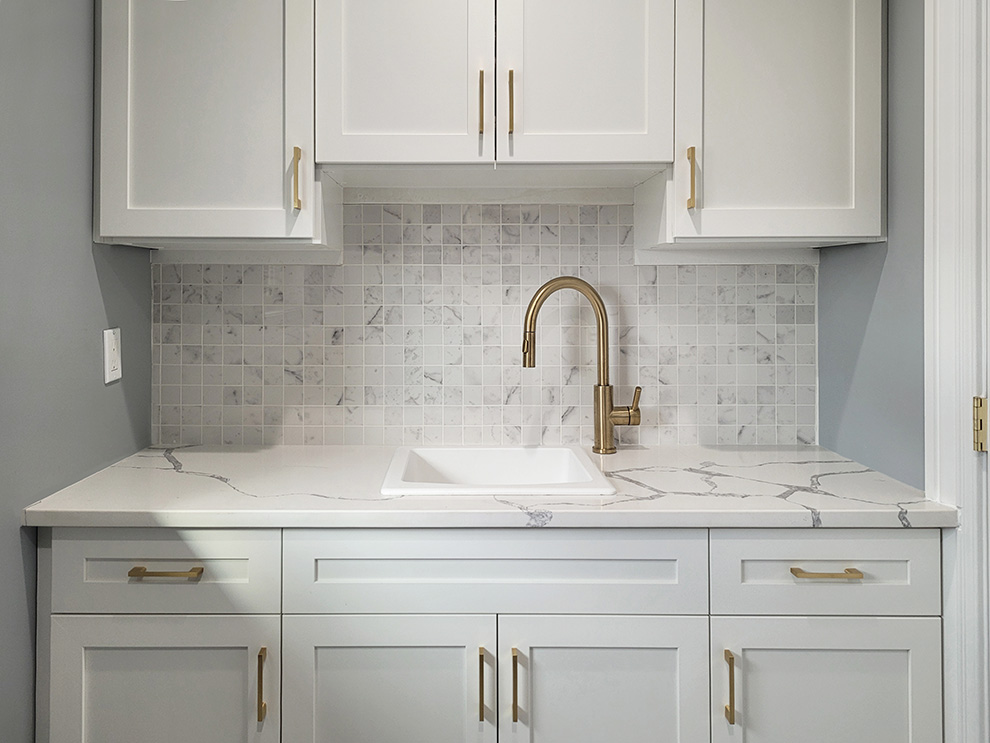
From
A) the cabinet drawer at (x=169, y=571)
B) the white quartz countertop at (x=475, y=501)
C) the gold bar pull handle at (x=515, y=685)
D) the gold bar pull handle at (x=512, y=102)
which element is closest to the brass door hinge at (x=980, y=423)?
the white quartz countertop at (x=475, y=501)

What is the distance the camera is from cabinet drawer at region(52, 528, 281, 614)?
1.46 metres

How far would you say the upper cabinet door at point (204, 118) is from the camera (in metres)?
1.66

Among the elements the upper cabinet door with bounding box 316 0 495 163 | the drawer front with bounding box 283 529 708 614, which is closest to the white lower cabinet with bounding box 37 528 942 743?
the drawer front with bounding box 283 529 708 614

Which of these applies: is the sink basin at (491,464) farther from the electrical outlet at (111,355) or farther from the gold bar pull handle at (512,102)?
the gold bar pull handle at (512,102)

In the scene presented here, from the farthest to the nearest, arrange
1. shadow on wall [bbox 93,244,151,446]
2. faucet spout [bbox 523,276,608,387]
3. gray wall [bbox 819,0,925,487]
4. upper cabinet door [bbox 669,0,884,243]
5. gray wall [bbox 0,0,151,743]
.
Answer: faucet spout [bbox 523,276,608,387] < shadow on wall [bbox 93,244,151,446] < upper cabinet door [bbox 669,0,884,243] < gray wall [bbox 819,0,925,487] < gray wall [bbox 0,0,151,743]

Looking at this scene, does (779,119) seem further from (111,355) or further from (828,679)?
(111,355)

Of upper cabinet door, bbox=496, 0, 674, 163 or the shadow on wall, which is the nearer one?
upper cabinet door, bbox=496, 0, 674, 163

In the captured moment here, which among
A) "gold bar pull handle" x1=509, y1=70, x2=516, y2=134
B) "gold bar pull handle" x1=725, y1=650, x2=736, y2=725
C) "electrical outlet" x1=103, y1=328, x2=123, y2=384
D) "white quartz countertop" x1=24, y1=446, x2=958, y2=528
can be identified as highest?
"gold bar pull handle" x1=509, y1=70, x2=516, y2=134

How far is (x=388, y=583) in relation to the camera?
1465mm

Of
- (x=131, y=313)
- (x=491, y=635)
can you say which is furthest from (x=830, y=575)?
(x=131, y=313)

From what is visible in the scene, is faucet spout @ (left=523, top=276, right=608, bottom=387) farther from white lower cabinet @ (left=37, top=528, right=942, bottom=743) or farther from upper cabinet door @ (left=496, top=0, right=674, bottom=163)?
white lower cabinet @ (left=37, top=528, right=942, bottom=743)

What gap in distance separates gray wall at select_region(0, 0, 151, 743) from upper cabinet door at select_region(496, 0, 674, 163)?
0.86 metres

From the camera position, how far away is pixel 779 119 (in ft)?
5.53

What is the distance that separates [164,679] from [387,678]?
1.35 ft
